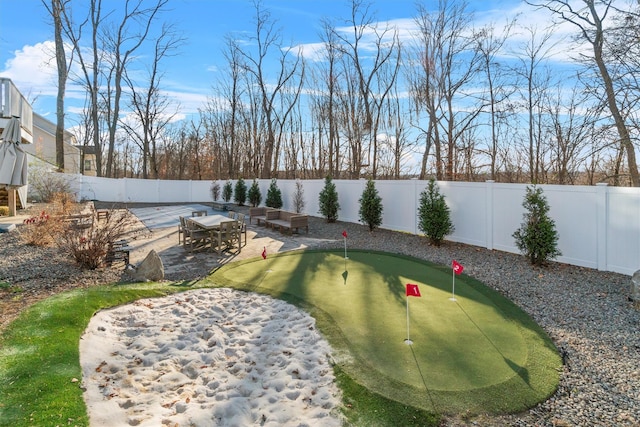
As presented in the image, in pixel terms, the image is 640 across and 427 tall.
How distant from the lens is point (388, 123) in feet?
64.2

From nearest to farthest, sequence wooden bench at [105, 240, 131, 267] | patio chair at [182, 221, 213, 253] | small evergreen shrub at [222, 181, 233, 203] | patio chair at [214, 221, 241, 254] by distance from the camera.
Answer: wooden bench at [105, 240, 131, 267] → patio chair at [214, 221, 241, 254] → patio chair at [182, 221, 213, 253] → small evergreen shrub at [222, 181, 233, 203]

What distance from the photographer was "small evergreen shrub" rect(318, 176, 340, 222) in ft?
44.7

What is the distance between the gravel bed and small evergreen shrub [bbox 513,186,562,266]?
0.28 meters

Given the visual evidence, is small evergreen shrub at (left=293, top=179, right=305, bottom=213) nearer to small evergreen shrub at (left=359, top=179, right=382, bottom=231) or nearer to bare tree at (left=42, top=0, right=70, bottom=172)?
small evergreen shrub at (left=359, top=179, right=382, bottom=231)

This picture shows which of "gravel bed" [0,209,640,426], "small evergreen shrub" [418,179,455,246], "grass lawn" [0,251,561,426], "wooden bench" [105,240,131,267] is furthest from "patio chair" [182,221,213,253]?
"small evergreen shrub" [418,179,455,246]

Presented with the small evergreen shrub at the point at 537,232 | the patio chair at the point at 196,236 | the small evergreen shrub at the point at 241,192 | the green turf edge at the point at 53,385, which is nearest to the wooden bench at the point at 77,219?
the patio chair at the point at 196,236

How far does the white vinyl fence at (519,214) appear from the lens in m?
6.39

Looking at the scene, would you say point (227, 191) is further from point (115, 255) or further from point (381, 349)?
point (381, 349)

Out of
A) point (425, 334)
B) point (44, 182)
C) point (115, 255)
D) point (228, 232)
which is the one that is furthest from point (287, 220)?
point (44, 182)

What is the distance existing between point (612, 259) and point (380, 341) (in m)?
5.53

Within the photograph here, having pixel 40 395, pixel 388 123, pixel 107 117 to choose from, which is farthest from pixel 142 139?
pixel 40 395

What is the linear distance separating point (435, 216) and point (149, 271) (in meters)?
6.88

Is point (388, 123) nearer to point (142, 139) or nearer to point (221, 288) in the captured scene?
point (221, 288)

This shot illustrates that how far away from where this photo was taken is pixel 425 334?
4.16m
